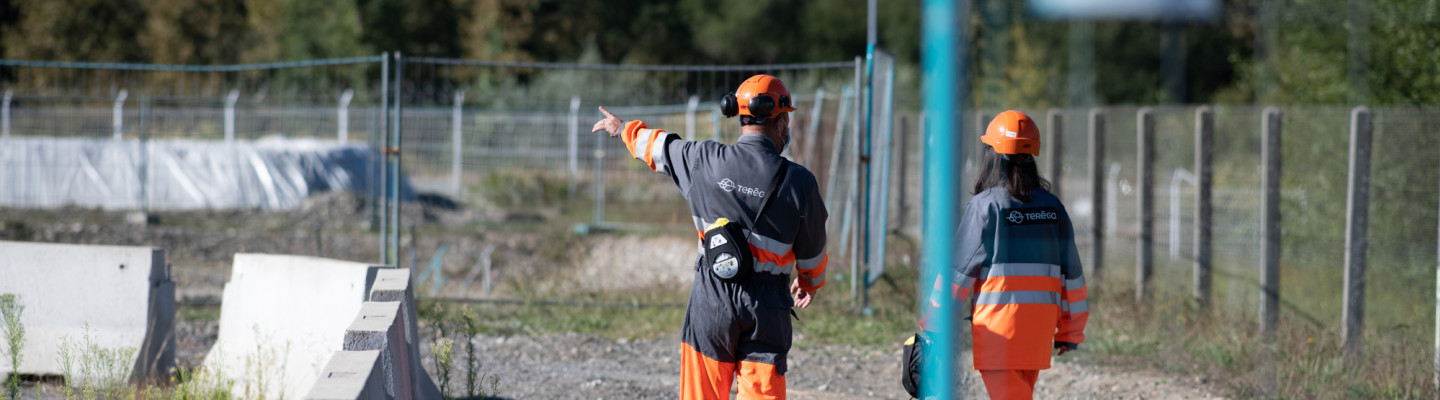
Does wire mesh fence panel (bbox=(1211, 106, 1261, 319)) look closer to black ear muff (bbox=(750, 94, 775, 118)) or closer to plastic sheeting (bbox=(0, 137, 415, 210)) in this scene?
black ear muff (bbox=(750, 94, 775, 118))

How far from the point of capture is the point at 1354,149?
7.13 metres

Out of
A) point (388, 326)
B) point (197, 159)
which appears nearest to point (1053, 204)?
point (388, 326)

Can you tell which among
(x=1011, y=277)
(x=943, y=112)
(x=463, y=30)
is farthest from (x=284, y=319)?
(x=463, y=30)

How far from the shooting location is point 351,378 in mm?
3172

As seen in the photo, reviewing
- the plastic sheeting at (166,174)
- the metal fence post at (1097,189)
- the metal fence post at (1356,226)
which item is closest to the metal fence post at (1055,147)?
A: the metal fence post at (1097,189)

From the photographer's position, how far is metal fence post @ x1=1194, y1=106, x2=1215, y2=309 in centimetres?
886

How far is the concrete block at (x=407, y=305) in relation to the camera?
4.80 meters

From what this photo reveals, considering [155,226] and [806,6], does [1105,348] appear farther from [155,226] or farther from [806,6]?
[806,6]

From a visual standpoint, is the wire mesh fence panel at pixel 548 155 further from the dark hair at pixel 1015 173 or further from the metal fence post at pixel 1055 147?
the dark hair at pixel 1015 173

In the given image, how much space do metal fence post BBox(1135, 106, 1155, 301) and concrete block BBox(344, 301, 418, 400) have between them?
6929mm

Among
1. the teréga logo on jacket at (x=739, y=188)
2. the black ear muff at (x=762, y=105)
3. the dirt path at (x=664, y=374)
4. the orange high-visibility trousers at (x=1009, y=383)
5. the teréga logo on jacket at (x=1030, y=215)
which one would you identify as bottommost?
the dirt path at (x=664, y=374)

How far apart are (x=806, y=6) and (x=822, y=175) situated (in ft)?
120

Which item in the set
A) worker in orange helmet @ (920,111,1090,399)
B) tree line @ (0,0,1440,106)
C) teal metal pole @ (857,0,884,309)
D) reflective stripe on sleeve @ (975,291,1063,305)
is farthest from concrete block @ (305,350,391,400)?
tree line @ (0,0,1440,106)

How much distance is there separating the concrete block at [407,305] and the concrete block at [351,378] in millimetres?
1080
